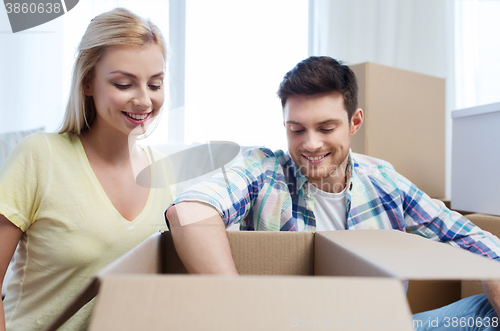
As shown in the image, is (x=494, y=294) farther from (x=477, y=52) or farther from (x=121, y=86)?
(x=477, y=52)

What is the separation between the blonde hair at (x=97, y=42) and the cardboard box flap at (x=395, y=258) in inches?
20.9

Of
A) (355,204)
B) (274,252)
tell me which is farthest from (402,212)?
(274,252)

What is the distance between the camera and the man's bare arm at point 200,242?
1.66 ft

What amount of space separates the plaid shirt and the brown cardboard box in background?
396mm


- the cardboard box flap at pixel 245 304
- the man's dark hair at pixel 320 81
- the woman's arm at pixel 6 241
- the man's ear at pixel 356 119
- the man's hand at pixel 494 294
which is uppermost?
the man's dark hair at pixel 320 81

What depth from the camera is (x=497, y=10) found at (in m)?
2.18

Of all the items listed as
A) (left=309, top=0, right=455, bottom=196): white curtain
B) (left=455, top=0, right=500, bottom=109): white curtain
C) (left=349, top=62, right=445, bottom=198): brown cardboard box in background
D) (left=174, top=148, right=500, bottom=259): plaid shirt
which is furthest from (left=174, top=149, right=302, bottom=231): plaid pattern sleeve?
(left=455, top=0, right=500, bottom=109): white curtain

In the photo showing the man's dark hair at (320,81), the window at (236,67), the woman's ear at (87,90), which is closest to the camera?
the woman's ear at (87,90)

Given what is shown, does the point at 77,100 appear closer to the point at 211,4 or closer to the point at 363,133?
the point at 363,133

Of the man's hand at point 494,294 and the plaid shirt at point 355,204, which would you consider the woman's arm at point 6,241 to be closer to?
the plaid shirt at point 355,204

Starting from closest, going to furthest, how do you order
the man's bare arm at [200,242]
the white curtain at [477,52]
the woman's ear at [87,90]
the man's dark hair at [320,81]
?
the man's bare arm at [200,242], the woman's ear at [87,90], the man's dark hair at [320,81], the white curtain at [477,52]

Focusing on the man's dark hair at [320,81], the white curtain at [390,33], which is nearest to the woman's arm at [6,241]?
the man's dark hair at [320,81]

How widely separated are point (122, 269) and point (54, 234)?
0.46 metres

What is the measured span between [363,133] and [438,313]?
66 centimetres
